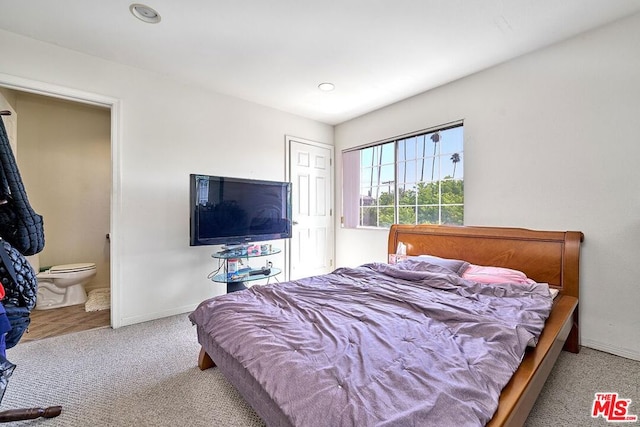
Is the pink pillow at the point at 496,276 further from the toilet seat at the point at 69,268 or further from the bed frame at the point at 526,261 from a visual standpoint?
the toilet seat at the point at 69,268

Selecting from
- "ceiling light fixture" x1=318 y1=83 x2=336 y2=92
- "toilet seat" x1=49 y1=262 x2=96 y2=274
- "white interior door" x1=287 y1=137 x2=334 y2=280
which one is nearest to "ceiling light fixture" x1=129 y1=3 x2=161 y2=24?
"ceiling light fixture" x1=318 y1=83 x2=336 y2=92

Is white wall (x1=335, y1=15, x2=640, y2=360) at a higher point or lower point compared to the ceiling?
lower

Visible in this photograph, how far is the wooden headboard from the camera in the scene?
220 centimetres

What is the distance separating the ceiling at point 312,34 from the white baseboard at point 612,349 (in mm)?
2415

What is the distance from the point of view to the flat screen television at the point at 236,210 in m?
2.70

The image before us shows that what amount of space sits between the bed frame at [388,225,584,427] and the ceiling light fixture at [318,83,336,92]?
5.88 feet

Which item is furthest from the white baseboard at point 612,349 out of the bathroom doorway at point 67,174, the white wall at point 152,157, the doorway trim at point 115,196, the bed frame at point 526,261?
the bathroom doorway at point 67,174

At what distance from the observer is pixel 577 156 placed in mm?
2225

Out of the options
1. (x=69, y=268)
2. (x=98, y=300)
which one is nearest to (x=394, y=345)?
(x=98, y=300)

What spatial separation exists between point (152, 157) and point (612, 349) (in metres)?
4.23

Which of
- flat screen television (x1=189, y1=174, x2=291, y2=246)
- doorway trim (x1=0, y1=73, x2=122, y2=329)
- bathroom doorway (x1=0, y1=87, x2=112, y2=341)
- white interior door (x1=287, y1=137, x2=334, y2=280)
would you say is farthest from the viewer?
white interior door (x1=287, y1=137, x2=334, y2=280)

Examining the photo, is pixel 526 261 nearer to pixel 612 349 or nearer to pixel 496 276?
pixel 496 276

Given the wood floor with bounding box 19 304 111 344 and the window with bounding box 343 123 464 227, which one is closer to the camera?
the wood floor with bounding box 19 304 111 344

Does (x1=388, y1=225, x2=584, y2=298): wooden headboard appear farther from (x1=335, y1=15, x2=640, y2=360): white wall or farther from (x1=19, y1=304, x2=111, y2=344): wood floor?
(x1=19, y1=304, x2=111, y2=344): wood floor
